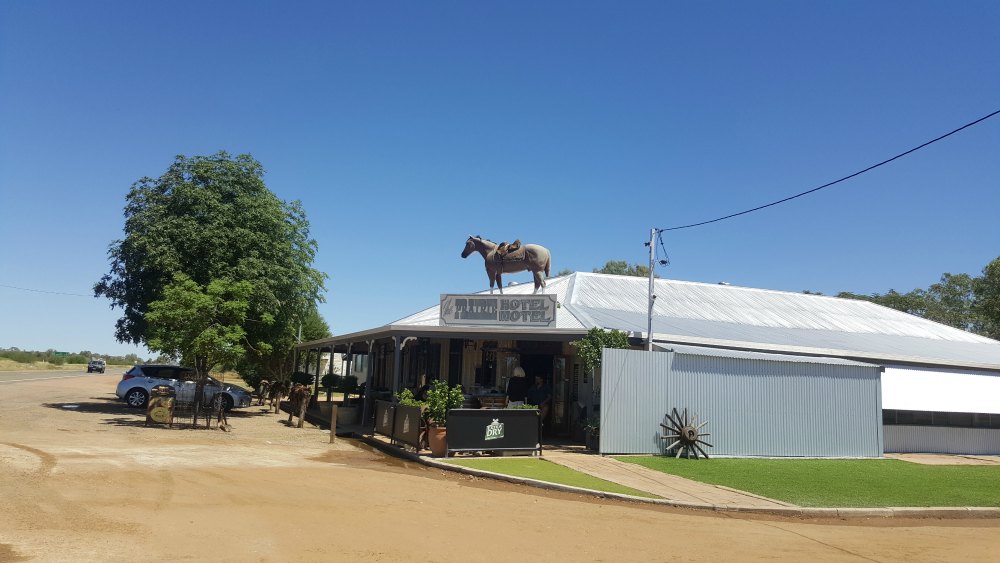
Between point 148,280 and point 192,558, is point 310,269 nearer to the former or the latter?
point 148,280

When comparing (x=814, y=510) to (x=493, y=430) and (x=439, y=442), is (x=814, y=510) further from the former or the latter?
(x=439, y=442)

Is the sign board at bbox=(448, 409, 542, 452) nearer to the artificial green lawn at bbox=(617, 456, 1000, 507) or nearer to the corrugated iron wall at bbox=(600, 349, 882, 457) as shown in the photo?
the corrugated iron wall at bbox=(600, 349, 882, 457)

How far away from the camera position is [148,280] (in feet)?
78.4

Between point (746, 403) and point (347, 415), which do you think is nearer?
point (746, 403)

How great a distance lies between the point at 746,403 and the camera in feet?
56.1

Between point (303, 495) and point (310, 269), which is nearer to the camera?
point (303, 495)

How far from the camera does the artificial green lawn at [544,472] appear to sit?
11.5 metres

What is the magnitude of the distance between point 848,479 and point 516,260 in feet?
33.7

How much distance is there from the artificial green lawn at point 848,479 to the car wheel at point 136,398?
1857 centimetres

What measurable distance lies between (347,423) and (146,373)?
28.0 ft

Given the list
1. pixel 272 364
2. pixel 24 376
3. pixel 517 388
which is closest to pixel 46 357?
pixel 24 376

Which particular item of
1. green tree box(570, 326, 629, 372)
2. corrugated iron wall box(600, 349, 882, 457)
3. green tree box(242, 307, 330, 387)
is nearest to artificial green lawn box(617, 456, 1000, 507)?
corrugated iron wall box(600, 349, 882, 457)

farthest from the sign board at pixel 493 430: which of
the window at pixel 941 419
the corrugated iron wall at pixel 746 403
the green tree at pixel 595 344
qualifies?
the window at pixel 941 419

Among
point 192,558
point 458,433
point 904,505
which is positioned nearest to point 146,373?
point 458,433
